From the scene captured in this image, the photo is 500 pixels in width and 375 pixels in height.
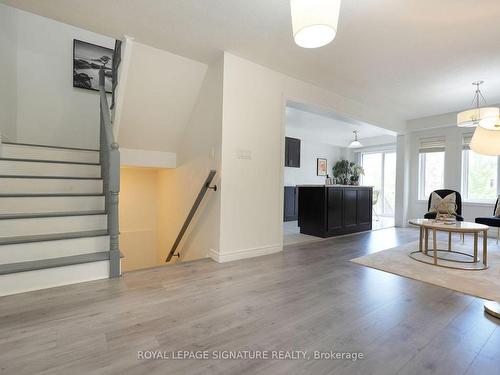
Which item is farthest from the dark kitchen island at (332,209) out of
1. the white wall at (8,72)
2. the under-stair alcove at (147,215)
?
the white wall at (8,72)

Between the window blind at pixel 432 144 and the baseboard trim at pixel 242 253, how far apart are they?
4.72m

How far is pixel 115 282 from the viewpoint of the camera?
2254 mm

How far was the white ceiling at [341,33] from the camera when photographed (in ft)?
7.14

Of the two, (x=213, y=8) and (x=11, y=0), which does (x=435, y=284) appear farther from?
(x=11, y=0)

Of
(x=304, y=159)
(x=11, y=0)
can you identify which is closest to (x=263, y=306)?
(x=11, y=0)

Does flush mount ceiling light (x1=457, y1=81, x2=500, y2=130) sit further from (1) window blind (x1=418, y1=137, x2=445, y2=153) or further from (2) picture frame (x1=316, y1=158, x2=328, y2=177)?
(2) picture frame (x1=316, y1=158, x2=328, y2=177)

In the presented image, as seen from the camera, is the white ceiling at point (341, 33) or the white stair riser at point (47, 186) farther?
the white stair riser at point (47, 186)

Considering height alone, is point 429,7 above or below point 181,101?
above

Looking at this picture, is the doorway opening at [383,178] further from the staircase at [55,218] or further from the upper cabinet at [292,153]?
the staircase at [55,218]

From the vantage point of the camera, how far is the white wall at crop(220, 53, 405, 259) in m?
3.01

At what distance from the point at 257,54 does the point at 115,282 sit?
2.91 meters

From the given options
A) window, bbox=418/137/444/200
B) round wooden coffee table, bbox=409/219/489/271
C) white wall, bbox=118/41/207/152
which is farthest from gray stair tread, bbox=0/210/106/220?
window, bbox=418/137/444/200

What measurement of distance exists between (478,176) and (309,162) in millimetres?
4100

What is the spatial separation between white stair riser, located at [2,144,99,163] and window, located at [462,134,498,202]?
707 centimetres
